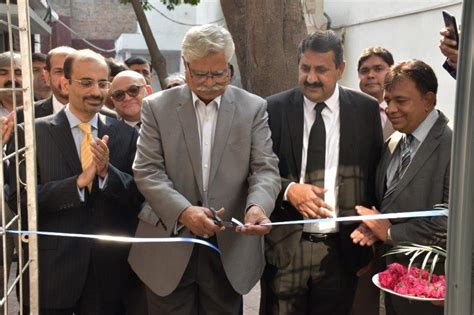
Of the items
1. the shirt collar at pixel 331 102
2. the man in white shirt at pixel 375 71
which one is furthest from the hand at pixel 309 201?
the man in white shirt at pixel 375 71

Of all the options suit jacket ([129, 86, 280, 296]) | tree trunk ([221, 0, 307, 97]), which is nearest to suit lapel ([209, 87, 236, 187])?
suit jacket ([129, 86, 280, 296])

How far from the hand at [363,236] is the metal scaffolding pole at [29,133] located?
1.65 m

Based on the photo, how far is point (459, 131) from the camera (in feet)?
5.67

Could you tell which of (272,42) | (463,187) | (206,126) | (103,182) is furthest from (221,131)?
(272,42)

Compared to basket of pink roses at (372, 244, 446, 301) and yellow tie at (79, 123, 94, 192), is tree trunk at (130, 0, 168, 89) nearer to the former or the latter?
yellow tie at (79, 123, 94, 192)

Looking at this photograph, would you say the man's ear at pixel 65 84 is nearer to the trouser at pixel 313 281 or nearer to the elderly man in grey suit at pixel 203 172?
the elderly man in grey suit at pixel 203 172

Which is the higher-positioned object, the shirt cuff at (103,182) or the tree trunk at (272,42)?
the tree trunk at (272,42)

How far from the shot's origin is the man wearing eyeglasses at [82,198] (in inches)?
149

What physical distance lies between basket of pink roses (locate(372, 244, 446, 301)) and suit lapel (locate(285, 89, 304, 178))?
0.83 m

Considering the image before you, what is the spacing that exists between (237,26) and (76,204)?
379 cm

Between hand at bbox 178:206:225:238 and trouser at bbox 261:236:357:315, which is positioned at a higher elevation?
hand at bbox 178:206:225:238

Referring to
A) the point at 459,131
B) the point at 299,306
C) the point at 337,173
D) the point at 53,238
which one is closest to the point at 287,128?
the point at 337,173

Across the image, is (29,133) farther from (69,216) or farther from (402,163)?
(402,163)

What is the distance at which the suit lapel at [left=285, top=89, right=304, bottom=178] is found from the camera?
13.1ft
